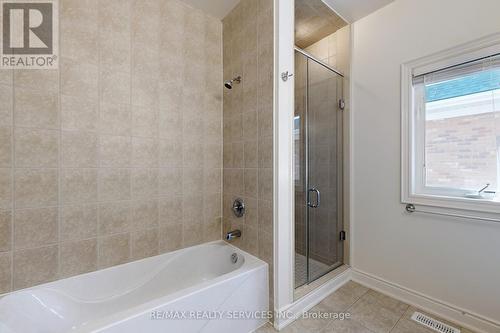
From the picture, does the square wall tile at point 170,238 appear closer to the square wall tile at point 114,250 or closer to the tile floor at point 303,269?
the square wall tile at point 114,250

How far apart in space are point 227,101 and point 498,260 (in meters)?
2.34

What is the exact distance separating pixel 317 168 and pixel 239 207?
2.72 feet

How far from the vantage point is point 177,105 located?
1876 millimetres

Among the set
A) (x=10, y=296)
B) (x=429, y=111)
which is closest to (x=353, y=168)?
(x=429, y=111)

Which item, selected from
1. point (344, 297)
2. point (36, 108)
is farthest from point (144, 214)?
point (344, 297)

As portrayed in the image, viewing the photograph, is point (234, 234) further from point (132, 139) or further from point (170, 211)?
point (132, 139)

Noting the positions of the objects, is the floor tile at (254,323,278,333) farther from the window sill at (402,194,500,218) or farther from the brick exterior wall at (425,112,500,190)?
the brick exterior wall at (425,112,500,190)

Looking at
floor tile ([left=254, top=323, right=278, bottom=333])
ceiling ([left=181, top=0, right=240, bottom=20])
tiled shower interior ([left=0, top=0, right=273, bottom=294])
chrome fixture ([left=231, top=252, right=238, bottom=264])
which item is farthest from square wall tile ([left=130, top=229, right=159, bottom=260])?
ceiling ([left=181, top=0, right=240, bottom=20])

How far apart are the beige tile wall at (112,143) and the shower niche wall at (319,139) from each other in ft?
2.61

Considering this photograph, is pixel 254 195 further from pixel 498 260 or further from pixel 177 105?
pixel 498 260

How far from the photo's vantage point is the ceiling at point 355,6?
1915 millimetres

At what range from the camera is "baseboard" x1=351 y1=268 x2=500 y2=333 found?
146 centimetres

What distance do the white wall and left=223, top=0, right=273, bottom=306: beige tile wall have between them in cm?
106

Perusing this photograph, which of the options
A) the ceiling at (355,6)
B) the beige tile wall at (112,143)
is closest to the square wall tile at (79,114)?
the beige tile wall at (112,143)
